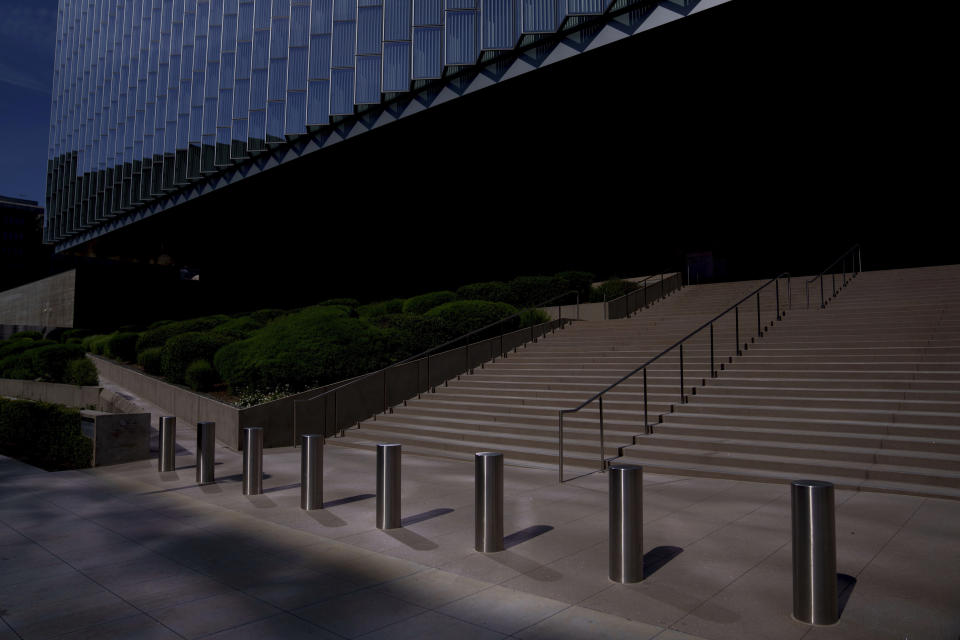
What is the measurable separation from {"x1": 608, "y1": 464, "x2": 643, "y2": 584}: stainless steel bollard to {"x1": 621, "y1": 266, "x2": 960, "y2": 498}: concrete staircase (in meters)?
4.16

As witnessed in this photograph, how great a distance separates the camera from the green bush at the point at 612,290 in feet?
71.4

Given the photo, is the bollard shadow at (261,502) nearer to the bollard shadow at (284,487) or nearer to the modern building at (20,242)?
the bollard shadow at (284,487)

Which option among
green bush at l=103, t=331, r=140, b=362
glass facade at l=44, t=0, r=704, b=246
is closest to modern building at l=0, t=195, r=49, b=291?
A: glass facade at l=44, t=0, r=704, b=246

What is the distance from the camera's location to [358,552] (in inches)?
223

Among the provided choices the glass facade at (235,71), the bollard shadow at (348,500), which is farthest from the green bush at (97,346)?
the bollard shadow at (348,500)

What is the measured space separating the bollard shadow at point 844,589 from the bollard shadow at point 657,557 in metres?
1.23

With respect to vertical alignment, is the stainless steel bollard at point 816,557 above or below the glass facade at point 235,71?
below

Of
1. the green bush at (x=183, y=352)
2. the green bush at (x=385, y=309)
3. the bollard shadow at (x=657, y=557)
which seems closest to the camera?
the bollard shadow at (x=657, y=557)

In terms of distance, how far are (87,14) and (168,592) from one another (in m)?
50.2

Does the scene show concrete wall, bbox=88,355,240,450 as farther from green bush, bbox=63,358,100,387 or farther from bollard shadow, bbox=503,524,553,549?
bollard shadow, bbox=503,524,553,549

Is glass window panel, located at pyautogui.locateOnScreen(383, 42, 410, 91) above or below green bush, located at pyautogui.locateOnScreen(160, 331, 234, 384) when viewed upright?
above

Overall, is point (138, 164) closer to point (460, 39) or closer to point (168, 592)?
point (460, 39)

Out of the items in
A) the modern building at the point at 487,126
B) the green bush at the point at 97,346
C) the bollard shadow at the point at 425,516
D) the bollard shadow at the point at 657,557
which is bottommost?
the bollard shadow at the point at 425,516

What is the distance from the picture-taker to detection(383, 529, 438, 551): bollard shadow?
576 cm
